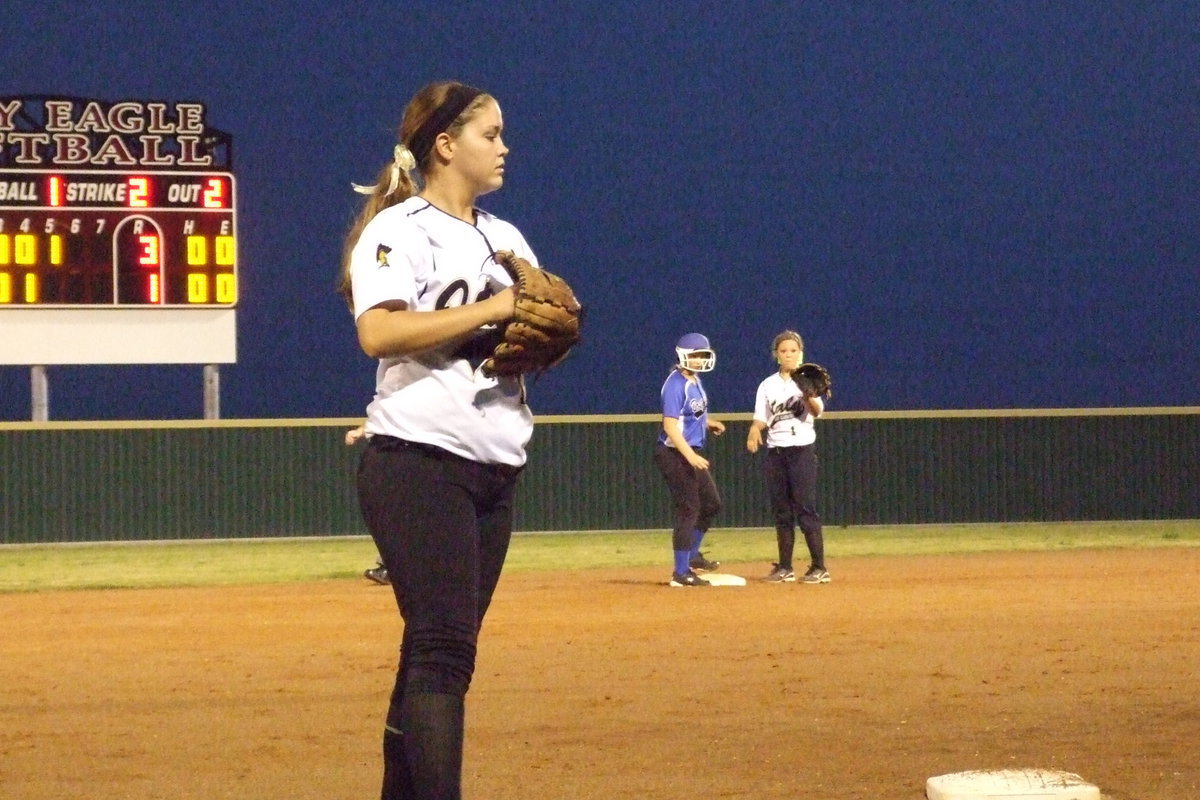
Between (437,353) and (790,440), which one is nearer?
(437,353)

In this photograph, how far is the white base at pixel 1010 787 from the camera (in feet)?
13.6

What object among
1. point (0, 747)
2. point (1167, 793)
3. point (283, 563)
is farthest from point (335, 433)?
Answer: point (1167, 793)

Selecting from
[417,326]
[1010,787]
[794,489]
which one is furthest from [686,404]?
[417,326]

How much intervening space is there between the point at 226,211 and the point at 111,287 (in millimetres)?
1707

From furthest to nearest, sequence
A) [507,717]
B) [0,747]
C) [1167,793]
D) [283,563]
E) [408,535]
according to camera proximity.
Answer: [283,563] < [507,717] < [0,747] < [1167,793] < [408,535]

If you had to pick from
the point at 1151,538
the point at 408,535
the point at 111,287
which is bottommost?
the point at 1151,538

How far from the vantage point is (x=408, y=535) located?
123 inches

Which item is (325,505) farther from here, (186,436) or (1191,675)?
(1191,675)

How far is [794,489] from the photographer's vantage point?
37.6 ft

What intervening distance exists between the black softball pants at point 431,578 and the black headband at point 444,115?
2.00 feet

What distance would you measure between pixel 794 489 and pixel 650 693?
196 inches

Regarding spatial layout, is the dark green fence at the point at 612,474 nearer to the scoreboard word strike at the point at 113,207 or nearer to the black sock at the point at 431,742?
the scoreboard word strike at the point at 113,207

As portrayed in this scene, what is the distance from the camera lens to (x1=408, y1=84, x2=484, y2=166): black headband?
10.9 ft

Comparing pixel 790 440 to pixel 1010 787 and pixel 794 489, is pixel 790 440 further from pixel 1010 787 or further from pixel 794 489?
pixel 1010 787
